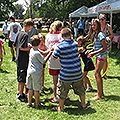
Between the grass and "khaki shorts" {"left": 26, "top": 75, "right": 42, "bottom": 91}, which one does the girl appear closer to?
the grass

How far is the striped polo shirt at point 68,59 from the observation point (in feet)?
12.0

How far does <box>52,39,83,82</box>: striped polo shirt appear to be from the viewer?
3666 mm

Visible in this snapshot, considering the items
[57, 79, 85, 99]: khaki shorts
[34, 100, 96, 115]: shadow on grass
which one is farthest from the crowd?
[34, 100, 96, 115]: shadow on grass

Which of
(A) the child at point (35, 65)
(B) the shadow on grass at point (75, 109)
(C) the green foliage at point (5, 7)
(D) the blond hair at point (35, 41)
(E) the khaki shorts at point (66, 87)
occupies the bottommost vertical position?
(B) the shadow on grass at point (75, 109)

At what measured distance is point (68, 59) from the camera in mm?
3695

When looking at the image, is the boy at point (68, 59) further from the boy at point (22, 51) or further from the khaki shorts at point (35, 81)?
the boy at point (22, 51)

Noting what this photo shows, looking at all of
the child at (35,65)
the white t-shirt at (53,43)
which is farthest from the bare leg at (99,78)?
the child at (35,65)

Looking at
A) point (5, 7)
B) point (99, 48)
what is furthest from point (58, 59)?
point (5, 7)

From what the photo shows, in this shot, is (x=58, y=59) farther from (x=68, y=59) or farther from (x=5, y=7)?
(x=5, y=7)

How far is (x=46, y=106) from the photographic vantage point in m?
4.46

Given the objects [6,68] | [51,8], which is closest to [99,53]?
[6,68]

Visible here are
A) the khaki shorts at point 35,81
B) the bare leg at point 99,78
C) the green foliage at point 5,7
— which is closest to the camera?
the khaki shorts at point 35,81

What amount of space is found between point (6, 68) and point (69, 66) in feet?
16.3

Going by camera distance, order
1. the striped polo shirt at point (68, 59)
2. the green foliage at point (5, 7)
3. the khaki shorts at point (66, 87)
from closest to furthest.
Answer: the striped polo shirt at point (68, 59) → the khaki shorts at point (66, 87) → the green foliage at point (5, 7)
